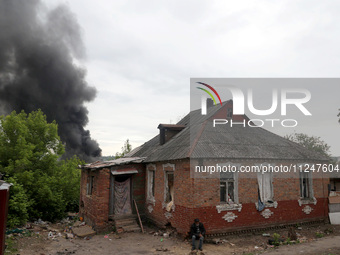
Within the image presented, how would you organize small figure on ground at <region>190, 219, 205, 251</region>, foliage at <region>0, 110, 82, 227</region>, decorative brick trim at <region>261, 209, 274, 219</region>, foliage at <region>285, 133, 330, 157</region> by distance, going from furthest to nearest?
1. foliage at <region>285, 133, 330, 157</region>
2. foliage at <region>0, 110, 82, 227</region>
3. decorative brick trim at <region>261, 209, 274, 219</region>
4. small figure on ground at <region>190, 219, 205, 251</region>

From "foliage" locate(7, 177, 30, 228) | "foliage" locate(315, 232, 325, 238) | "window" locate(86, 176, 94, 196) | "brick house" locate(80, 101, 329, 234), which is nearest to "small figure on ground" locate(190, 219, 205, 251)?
"brick house" locate(80, 101, 329, 234)

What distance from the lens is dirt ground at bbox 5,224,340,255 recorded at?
10.5m

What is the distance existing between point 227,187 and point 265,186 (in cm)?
226

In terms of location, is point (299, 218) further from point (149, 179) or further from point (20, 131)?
point (20, 131)

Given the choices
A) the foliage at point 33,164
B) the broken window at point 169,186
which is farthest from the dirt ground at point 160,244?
the foliage at point 33,164

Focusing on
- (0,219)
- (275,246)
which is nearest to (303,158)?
(275,246)

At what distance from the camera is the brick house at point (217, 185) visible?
11.7 meters

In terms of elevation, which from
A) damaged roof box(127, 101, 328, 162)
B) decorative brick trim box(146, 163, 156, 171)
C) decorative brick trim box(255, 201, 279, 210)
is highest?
damaged roof box(127, 101, 328, 162)

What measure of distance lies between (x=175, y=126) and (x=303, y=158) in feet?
25.3

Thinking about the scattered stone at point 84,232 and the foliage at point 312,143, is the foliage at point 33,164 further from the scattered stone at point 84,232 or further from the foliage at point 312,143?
the foliage at point 312,143

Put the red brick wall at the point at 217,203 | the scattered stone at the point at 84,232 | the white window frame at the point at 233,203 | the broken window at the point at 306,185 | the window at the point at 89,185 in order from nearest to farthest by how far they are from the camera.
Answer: the red brick wall at the point at 217,203 < the white window frame at the point at 233,203 < the scattered stone at the point at 84,232 < the broken window at the point at 306,185 < the window at the point at 89,185

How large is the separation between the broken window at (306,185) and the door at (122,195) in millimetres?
9642

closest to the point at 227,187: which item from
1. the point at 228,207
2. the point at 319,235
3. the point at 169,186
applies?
the point at 228,207

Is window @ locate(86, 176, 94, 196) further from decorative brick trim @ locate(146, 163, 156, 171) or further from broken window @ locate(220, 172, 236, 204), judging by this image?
broken window @ locate(220, 172, 236, 204)
